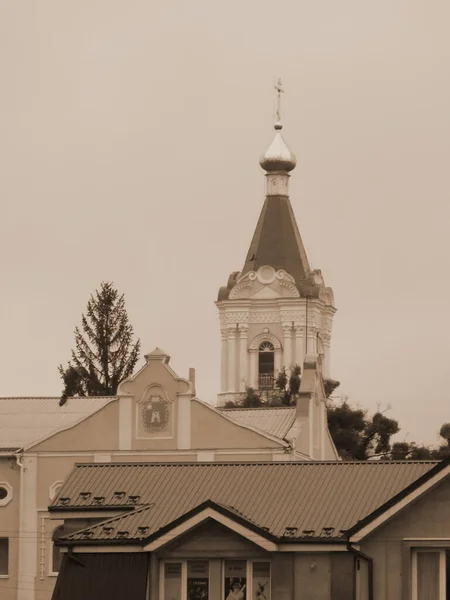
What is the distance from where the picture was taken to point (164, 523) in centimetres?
5128

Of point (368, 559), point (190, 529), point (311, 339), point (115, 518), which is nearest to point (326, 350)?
point (311, 339)

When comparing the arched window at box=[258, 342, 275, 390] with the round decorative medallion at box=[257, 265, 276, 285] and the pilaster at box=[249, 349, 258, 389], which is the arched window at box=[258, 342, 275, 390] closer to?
the pilaster at box=[249, 349, 258, 389]

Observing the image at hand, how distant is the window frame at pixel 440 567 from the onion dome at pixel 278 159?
409 ft

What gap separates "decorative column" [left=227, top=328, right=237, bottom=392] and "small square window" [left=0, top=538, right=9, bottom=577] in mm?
78039

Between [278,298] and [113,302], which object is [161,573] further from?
[278,298]

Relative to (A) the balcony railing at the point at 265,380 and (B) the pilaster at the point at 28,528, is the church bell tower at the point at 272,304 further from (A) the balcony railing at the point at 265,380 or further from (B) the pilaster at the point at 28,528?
(B) the pilaster at the point at 28,528

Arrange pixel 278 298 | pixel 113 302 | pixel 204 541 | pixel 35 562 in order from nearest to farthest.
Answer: pixel 204 541 → pixel 35 562 → pixel 113 302 → pixel 278 298

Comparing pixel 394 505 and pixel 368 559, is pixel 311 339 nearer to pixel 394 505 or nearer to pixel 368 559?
pixel 368 559

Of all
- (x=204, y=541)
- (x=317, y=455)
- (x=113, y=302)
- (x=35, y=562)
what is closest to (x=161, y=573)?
(x=204, y=541)

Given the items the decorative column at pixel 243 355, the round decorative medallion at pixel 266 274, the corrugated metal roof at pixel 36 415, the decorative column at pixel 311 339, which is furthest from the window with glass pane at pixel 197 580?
the round decorative medallion at pixel 266 274

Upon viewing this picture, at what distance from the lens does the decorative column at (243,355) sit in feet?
538

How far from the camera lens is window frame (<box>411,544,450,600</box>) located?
48.8m

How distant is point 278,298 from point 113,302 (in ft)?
156

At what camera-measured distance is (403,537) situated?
49.4 metres
